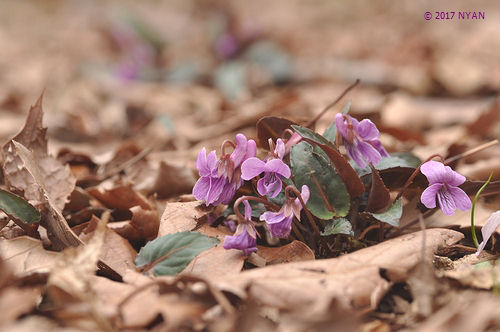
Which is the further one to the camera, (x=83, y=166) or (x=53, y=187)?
(x=83, y=166)

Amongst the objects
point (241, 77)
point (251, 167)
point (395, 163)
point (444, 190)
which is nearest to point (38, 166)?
point (251, 167)

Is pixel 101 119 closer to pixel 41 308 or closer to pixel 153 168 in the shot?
pixel 153 168

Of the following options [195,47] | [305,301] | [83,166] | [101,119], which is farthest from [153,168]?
[195,47]

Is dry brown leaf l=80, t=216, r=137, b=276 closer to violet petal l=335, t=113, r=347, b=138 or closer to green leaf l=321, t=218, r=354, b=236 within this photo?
green leaf l=321, t=218, r=354, b=236

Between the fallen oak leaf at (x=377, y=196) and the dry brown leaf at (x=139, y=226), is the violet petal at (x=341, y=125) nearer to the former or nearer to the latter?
the fallen oak leaf at (x=377, y=196)

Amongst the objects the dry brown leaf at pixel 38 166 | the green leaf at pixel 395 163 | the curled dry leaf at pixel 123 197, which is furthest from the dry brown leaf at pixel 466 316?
the dry brown leaf at pixel 38 166
